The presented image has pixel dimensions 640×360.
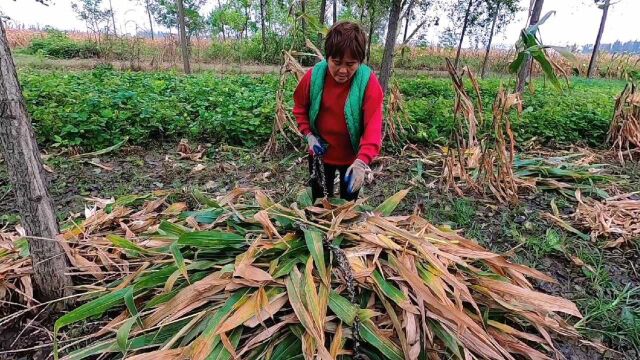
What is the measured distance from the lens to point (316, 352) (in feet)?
4.38

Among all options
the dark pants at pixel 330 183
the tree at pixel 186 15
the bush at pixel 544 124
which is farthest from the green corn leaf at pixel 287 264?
the tree at pixel 186 15

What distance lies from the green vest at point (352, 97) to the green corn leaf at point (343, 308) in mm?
843

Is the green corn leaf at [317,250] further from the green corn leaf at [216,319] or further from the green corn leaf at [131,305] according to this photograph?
the green corn leaf at [131,305]

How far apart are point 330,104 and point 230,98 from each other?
350 cm

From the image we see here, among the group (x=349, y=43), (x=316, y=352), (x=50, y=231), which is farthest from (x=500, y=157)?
(x=50, y=231)

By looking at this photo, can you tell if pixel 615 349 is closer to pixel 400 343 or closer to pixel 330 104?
pixel 400 343

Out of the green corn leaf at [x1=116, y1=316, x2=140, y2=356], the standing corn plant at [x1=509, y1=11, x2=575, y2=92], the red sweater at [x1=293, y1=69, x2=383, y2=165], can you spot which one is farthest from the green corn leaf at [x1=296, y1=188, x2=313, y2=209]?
the standing corn plant at [x1=509, y1=11, x2=575, y2=92]

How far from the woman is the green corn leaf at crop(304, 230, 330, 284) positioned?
1.07 feet

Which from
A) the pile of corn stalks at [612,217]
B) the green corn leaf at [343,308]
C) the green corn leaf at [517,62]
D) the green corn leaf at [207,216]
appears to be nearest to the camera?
the green corn leaf at [343,308]

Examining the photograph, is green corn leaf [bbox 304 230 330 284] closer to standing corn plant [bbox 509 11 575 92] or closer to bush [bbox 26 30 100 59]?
standing corn plant [bbox 509 11 575 92]

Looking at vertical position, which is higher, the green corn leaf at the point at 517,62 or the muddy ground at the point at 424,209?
the green corn leaf at the point at 517,62

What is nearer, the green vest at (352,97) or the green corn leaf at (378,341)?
the green corn leaf at (378,341)

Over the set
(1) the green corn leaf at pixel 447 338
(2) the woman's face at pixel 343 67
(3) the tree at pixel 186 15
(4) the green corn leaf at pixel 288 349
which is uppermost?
(3) the tree at pixel 186 15

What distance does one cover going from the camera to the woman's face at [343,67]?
1.75 m
